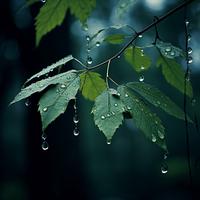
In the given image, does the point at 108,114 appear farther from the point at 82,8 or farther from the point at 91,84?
the point at 82,8

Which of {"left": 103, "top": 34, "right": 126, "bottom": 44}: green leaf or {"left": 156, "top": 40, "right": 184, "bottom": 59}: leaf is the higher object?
{"left": 103, "top": 34, "right": 126, "bottom": 44}: green leaf

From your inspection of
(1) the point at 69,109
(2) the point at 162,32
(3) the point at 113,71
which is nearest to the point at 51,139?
(1) the point at 69,109

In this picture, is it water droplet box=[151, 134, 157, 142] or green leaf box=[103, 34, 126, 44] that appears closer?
water droplet box=[151, 134, 157, 142]

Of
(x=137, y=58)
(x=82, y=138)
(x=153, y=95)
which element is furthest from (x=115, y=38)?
(x=82, y=138)

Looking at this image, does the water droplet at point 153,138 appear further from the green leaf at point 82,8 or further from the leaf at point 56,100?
the green leaf at point 82,8

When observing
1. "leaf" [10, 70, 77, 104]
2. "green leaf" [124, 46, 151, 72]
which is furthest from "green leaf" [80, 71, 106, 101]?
"green leaf" [124, 46, 151, 72]

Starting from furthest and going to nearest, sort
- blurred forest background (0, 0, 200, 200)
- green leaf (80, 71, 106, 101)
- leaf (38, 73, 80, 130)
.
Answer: blurred forest background (0, 0, 200, 200), green leaf (80, 71, 106, 101), leaf (38, 73, 80, 130)

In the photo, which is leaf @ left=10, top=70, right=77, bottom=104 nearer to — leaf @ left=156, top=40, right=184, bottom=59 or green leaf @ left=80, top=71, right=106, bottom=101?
green leaf @ left=80, top=71, right=106, bottom=101
